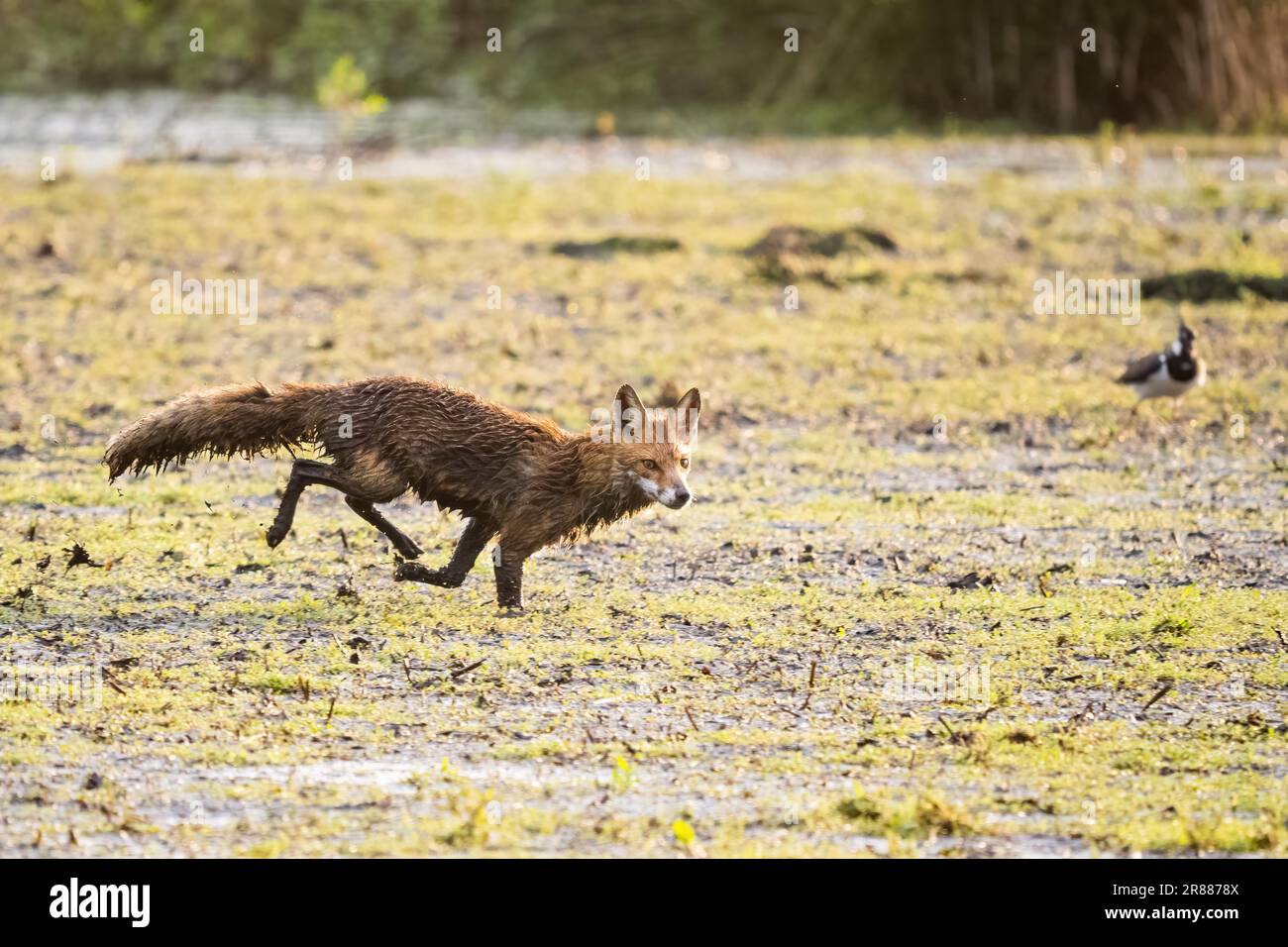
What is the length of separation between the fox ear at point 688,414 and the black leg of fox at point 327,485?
127 cm

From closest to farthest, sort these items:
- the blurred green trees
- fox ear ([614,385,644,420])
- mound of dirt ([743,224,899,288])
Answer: fox ear ([614,385,644,420]) → mound of dirt ([743,224,899,288]) → the blurred green trees

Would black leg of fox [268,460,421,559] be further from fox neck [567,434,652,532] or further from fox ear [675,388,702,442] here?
fox ear [675,388,702,442]

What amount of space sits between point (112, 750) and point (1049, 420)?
7.16 metres

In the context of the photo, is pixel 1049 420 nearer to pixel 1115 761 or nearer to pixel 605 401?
pixel 605 401

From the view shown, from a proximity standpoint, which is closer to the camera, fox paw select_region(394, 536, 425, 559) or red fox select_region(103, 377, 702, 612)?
red fox select_region(103, 377, 702, 612)

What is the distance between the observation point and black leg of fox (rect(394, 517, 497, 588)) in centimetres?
859

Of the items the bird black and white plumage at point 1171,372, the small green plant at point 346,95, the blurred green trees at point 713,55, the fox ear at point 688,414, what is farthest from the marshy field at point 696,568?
the blurred green trees at point 713,55

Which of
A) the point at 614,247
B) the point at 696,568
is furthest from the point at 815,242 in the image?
the point at 696,568

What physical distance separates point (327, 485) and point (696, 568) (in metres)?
1.70

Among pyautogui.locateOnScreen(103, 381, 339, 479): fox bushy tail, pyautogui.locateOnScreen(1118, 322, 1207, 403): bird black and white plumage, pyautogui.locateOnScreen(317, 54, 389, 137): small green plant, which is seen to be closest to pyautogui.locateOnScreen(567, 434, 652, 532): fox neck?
pyautogui.locateOnScreen(103, 381, 339, 479): fox bushy tail

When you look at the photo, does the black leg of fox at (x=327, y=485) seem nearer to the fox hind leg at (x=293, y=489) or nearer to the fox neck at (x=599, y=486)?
the fox hind leg at (x=293, y=489)

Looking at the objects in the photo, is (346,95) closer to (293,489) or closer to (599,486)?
(293,489)

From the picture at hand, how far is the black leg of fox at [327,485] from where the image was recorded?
8.63 metres

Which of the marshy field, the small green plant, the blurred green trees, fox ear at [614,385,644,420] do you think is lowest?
the marshy field
